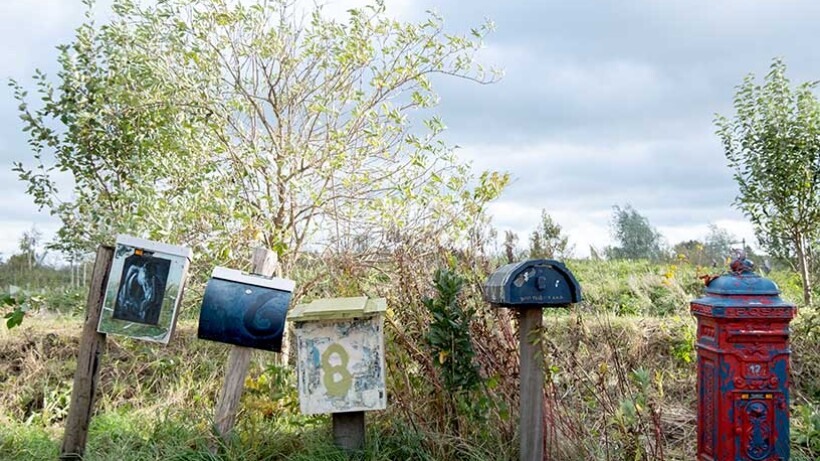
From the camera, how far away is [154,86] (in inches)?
226

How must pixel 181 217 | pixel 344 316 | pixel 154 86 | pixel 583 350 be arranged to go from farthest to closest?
pixel 583 350, pixel 154 86, pixel 181 217, pixel 344 316

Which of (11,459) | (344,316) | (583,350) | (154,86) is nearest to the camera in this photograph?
(344,316)

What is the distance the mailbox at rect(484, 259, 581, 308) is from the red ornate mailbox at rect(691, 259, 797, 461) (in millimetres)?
719

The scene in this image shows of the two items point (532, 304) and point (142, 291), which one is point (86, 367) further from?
point (532, 304)

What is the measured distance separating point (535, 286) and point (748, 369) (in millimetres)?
1137

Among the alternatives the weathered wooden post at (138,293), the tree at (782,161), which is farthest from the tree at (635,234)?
the weathered wooden post at (138,293)

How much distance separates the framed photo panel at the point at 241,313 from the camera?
376 centimetres

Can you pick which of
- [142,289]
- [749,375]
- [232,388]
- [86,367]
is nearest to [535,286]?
[749,375]

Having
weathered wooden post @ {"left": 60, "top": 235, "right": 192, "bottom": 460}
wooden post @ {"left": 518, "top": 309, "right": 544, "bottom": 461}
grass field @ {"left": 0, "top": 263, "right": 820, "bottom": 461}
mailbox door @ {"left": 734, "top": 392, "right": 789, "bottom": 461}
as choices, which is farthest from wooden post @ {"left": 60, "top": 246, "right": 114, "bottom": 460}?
mailbox door @ {"left": 734, "top": 392, "right": 789, "bottom": 461}

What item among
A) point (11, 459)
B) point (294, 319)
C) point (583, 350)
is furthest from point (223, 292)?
point (583, 350)

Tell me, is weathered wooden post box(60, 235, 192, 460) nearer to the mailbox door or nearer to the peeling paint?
the peeling paint

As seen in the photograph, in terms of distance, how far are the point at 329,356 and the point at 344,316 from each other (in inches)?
10.3

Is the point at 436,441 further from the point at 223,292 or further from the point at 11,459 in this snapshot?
the point at 11,459

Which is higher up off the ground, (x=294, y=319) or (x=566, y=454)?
(x=294, y=319)
